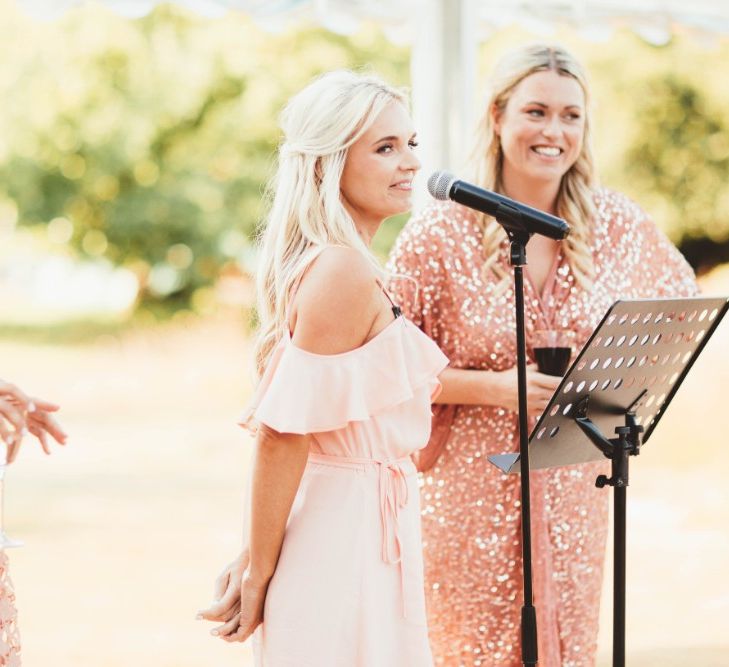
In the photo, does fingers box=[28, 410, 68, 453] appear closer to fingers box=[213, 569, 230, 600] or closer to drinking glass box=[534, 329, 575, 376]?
fingers box=[213, 569, 230, 600]

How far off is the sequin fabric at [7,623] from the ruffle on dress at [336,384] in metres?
0.56

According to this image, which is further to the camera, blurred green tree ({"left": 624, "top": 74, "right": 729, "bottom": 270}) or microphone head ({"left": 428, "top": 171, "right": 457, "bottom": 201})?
blurred green tree ({"left": 624, "top": 74, "right": 729, "bottom": 270})

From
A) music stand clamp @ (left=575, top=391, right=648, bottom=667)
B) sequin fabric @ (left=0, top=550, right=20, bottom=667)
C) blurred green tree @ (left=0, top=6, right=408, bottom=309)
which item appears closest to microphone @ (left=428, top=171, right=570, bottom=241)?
music stand clamp @ (left=575, top=391, right=648, bottom=667)

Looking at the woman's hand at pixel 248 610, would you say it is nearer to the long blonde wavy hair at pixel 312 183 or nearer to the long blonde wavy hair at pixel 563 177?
the long blonde wavy hair at pixel 312 183

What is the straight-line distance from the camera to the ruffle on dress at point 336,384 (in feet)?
7.22

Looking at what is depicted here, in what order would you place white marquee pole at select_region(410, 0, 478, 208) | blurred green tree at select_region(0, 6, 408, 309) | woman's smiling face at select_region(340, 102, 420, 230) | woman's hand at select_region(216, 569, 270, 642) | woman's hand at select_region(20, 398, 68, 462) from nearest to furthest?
woman's hand at select_region(20, 398, 68, 462)
woman's hand at select_region(216, 569, 270, 642)
woman's smiling face at select_region(340, 102, 420, 230)
white marquee pole at select_region(410, 0, 478, 208)
blurred green tree at select_region(0, 6, 408, 309)

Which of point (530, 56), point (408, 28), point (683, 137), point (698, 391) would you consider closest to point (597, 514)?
point (530, 56)

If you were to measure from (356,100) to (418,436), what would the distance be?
2.23ft

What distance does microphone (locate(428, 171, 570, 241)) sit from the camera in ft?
7.56

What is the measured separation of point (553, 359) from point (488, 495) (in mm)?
469

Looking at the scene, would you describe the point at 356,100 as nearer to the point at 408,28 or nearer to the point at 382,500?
the point at 382,500

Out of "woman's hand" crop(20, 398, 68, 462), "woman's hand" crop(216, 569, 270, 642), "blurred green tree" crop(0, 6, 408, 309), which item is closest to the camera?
"woman's hand" crop(20, 398, 68, 462)

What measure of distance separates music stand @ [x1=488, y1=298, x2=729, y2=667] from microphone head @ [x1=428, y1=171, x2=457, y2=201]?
0.40 metres

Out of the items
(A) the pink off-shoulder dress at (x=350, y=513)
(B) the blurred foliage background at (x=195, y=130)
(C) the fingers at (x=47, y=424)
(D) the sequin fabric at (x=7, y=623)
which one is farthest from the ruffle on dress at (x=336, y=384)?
(B) the blurred foliage background at (x=195, y=130)
